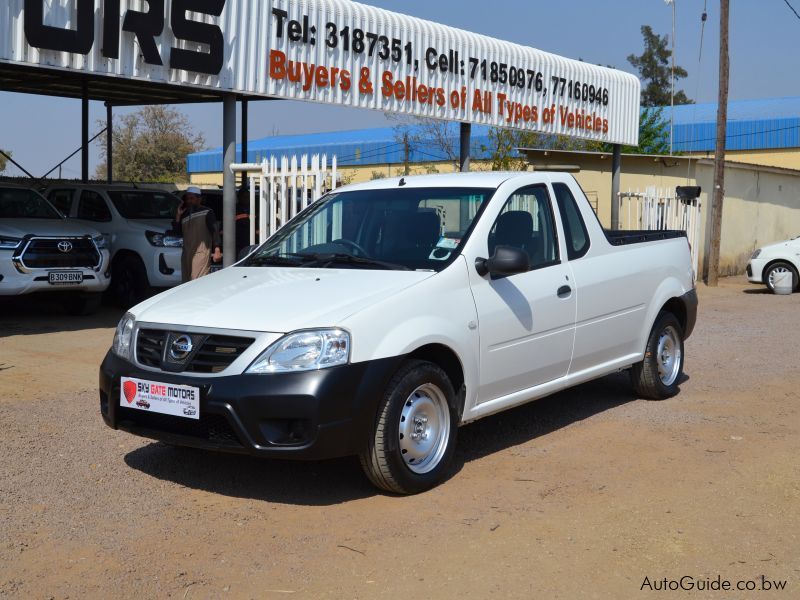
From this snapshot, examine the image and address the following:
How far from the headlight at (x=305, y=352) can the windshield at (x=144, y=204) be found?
34.4 ft

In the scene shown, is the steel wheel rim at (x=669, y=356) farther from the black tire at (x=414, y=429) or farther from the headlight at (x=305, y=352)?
the headlight at (x=305, y=352)

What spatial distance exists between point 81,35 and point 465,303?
6.75 m

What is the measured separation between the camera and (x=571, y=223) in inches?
288

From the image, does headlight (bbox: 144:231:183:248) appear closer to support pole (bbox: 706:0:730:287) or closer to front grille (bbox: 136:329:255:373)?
front grille (bbox: 136:329:255:373)

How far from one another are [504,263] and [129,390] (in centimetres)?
230

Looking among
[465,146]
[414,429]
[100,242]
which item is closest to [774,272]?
[465,146]

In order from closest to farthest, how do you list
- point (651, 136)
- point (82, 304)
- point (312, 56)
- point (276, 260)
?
point (276, 260)
point (312, 56)
point (82, 304)
point (651, 136)

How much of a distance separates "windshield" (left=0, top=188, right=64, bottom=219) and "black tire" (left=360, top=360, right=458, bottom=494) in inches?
379

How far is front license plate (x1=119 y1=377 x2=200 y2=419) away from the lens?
5398 mm

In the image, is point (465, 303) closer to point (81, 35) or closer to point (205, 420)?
point (205, 420)

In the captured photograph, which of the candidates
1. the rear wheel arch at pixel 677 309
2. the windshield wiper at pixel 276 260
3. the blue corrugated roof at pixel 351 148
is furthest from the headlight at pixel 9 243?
the blue corrugated roof at pixel 351 148

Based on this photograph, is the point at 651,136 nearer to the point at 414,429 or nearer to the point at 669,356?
the point at 669,356

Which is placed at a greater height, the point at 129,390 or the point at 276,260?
the point at 276,260

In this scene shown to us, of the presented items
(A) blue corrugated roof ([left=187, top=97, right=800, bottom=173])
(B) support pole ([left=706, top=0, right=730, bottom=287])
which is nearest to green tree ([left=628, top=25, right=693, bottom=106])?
(A) blue corrugated roof ([left=187, top=97, right=800, bottom=173])
